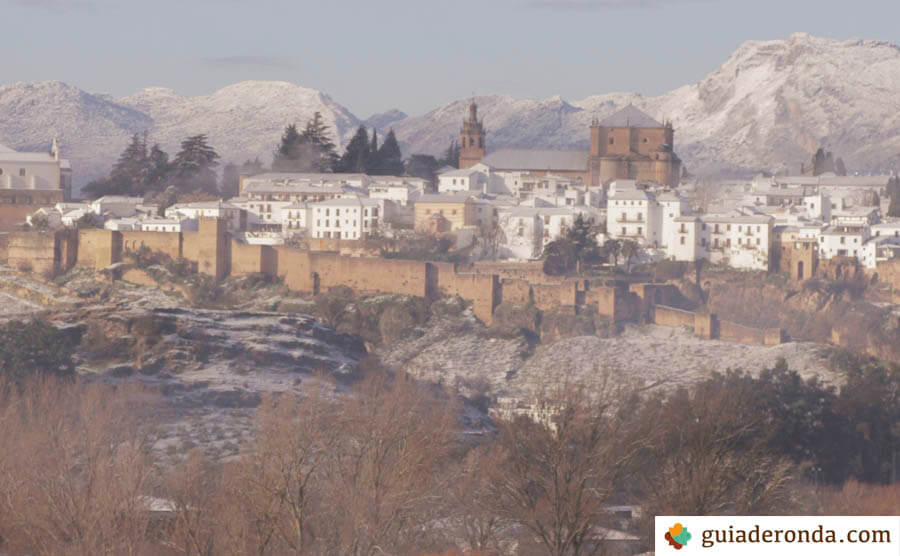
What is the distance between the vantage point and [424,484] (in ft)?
116

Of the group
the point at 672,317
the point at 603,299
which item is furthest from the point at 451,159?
the point at 672,317

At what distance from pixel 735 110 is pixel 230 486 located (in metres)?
93.9

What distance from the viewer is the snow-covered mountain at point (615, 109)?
114188 mm

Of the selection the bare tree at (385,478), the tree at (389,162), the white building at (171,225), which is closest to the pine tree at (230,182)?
the tree at (389,162)

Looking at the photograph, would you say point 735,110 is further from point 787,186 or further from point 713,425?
point 713,425

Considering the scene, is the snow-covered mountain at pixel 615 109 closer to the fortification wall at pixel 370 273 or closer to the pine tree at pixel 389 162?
the pine tree at pixel 389 162

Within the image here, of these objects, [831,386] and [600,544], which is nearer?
→ [600,544]

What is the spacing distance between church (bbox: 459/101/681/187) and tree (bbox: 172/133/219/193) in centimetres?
1082

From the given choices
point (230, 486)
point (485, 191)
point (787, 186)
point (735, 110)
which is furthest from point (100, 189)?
point (735, 110)

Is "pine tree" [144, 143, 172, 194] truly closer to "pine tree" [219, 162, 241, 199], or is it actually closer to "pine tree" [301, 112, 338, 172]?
"pine tree" [219, 162, 241, 199]

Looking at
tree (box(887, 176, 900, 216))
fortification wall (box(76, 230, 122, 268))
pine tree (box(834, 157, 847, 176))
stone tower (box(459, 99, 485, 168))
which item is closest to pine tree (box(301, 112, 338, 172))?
stone tower (box(459, 99, 485, 168))

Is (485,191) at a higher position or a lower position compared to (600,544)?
higher

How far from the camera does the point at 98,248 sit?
223 feet

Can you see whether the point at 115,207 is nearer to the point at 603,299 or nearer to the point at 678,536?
the point at 603,299
